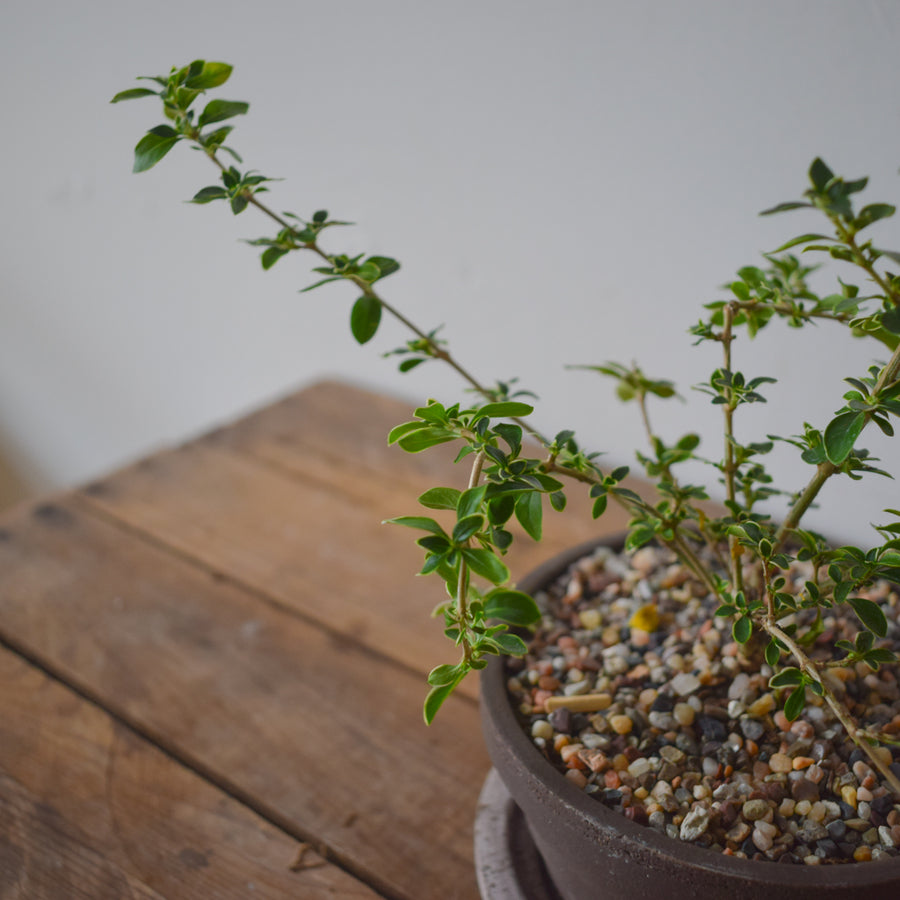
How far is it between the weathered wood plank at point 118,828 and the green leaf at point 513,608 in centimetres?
35

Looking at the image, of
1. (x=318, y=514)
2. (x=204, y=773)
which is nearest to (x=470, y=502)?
(x=204, y=773)

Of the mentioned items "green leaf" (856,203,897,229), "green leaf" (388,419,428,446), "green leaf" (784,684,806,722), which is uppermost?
"green leaf" (856,203,897,229)

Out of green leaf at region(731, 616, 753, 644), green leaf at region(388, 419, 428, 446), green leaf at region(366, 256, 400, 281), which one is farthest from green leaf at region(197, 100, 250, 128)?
green leaf at region(731, 616, 753, 644)

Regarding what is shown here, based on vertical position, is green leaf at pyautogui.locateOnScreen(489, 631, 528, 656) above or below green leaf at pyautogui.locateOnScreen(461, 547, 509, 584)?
below

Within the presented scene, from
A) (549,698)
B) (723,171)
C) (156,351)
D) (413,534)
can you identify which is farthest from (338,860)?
(156,351)

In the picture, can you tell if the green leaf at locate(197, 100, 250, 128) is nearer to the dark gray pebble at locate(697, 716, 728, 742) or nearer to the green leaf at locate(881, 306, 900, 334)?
the green leaf at locate(881, 306, 900, 334)

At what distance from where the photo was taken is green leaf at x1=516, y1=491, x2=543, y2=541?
1.58 ft

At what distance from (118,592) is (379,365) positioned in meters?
0.59

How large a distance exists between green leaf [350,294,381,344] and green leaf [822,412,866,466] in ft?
0.91

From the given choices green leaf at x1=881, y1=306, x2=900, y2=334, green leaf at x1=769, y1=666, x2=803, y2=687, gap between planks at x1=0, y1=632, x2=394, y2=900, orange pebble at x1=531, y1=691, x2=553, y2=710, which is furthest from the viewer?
gap between planks at x1=0, y1=632, x2=394, y2=900

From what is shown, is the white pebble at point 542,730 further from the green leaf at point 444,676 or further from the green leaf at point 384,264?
the green leaf at point 384,264

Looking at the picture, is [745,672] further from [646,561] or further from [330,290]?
[330,290]

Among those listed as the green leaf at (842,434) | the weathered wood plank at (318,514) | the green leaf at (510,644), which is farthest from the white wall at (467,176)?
the green leaf at (510,644)

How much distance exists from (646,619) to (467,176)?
2.35 feet
